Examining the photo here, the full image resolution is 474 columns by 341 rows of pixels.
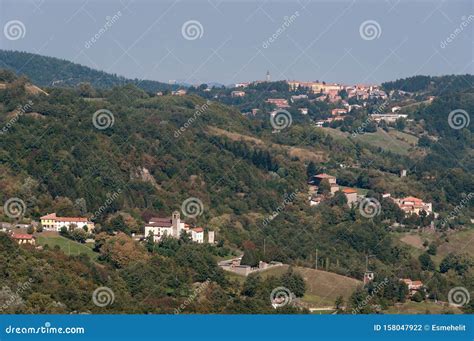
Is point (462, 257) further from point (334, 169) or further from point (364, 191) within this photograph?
point (334, 169)

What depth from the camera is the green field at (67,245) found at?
3669 centimetres

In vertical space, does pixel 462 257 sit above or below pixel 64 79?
below

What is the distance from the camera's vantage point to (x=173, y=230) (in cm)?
4150

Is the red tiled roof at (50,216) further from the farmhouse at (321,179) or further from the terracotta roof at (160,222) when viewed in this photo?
the farmhouse at (321,179)

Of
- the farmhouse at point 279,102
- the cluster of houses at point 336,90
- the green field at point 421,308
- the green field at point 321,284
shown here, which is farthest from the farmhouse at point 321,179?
the cluster of houses at point 336,90

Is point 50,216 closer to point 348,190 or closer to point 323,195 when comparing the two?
point 323,195

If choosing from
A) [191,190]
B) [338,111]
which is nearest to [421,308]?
[191,190]

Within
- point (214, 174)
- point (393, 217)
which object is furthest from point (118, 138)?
point (393, 217)

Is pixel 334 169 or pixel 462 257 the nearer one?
pixel 462 257

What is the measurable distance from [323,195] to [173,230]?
16.8 metres

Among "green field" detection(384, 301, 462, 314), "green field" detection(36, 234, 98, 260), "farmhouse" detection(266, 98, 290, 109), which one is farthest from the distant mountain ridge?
"green field" detection(384, 301, 462, 314)

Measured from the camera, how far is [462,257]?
46188 mm

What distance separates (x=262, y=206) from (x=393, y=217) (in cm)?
596

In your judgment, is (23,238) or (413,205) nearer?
(23,238)
